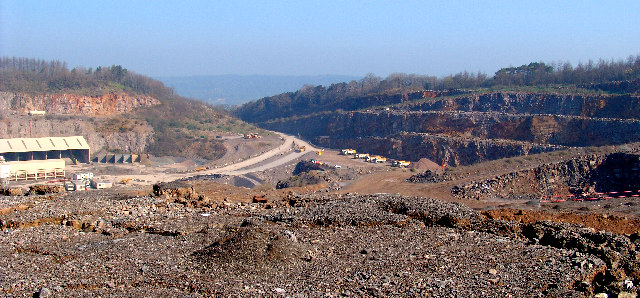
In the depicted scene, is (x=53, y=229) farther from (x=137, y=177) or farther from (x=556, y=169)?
(x=137, y=177)

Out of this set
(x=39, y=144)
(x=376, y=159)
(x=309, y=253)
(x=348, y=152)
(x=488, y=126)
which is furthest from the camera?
(x=348, y=152)

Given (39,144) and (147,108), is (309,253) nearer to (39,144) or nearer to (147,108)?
(39,144)

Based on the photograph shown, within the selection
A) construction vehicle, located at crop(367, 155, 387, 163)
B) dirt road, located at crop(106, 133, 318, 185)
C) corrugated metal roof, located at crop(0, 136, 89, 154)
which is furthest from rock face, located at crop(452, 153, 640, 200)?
corrugated metal roof, located at crop(0, 136, 89, 154)

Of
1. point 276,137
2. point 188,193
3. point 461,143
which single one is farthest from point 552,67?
point 188,193

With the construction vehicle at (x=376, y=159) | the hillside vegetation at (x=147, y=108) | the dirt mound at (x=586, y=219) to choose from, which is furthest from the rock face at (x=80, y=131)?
the dirt mound at (x=586, y=219)

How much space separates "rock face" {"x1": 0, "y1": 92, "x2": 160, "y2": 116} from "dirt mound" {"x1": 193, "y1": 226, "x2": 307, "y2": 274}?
2228 inches

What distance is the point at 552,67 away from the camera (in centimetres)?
7212

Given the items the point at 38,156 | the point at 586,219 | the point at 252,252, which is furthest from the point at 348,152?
the point at 252,252

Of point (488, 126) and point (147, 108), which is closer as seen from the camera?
point (488, 126)

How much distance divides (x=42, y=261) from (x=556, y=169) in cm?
2687

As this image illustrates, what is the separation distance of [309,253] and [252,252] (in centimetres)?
136

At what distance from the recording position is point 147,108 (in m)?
68.8

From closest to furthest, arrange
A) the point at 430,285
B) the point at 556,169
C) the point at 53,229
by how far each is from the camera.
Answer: the point at 430,285, the point at 53,229, the point at 556,169

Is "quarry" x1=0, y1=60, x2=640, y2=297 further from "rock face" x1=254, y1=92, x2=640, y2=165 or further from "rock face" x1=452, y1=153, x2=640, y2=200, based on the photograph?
"rock face" x1=254, y1=92, x2=640, y2=165
